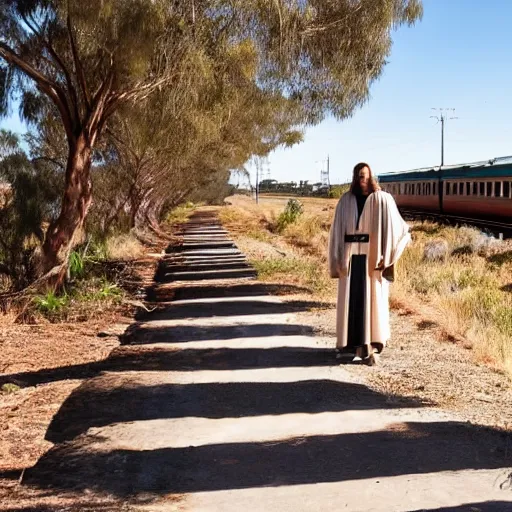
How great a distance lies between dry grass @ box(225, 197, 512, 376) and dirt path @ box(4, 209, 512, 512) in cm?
177

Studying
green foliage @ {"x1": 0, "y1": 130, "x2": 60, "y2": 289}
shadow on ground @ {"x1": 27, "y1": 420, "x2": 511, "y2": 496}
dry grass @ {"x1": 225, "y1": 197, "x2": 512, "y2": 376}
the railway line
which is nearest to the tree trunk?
green foliage @ {"x1": 0, "y1": 130, "x2": 60, "y2": 289}

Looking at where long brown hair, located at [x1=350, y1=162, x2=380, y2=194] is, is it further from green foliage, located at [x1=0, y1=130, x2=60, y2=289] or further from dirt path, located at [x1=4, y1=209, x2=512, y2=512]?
green foliage, located at [x1=0, y1=130, x2=60, y2=289]

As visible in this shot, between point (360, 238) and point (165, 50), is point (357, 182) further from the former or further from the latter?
point (165, 50)

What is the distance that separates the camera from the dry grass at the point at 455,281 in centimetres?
852

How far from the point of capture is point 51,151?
641 inches

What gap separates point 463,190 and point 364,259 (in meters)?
22.2

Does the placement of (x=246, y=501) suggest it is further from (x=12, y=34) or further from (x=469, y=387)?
(x=12, y=34)

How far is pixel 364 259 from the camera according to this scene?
712 centimetres

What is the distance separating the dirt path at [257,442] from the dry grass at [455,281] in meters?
1.77

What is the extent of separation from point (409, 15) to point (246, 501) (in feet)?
25.1

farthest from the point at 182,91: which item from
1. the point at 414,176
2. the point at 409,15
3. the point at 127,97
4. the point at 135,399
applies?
the point at 414,176

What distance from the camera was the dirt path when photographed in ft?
13.0

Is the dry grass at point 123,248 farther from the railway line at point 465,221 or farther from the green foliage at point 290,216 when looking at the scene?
the railway line at point 465,221

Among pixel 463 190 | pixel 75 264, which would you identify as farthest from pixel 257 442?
pixel 463 190
